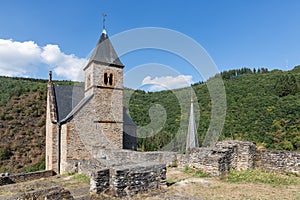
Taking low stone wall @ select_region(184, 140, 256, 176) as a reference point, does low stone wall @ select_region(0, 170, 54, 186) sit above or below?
below

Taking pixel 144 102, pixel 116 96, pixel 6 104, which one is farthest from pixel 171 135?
pixel 6 104

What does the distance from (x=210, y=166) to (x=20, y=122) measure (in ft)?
105

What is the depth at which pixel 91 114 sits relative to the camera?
1431 cm

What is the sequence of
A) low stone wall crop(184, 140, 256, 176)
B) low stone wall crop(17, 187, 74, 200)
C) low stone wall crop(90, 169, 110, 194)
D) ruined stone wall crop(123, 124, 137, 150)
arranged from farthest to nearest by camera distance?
ruined stone wall crop(123, 124, 137, 150) → low stone wall crop(184, 140, 256, 176) → low stone wall crop(90, 169, 110, 194) → low stone wall crop(17, 187, 74, 200)

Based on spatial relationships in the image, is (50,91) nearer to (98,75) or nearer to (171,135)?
(98,75)

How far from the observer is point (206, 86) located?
43.2 meters

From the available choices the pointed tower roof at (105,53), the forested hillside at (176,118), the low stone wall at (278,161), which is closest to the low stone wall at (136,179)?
the low stone wall at (278,161)

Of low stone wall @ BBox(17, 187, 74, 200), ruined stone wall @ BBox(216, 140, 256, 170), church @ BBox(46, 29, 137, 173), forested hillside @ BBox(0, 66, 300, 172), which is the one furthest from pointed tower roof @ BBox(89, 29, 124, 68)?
low stone wall @ BBox(17, 187, 74, 200)

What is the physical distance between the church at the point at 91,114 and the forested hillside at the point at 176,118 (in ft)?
11.2

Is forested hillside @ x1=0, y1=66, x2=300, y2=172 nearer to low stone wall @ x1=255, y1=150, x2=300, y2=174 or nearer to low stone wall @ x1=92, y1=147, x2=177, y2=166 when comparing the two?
low stone wall @ x1=92, y1=147, x2=177, y2=166

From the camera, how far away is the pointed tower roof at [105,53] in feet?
50.8

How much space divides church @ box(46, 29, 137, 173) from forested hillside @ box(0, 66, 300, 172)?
135 inches

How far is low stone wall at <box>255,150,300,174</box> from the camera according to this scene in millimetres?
7301

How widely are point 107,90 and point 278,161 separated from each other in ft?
36.7
